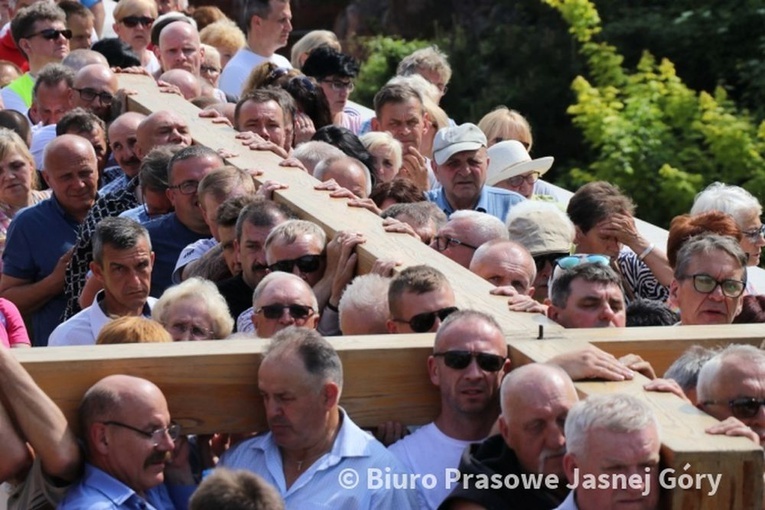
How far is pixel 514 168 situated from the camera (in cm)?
877

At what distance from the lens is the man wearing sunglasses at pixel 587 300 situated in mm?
5820

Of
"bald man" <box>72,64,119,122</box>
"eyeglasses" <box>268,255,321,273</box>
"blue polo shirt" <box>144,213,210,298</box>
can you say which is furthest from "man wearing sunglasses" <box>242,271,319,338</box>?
"bald man" <box>72,64,119,122</box>

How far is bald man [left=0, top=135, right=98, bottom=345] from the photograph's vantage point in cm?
768

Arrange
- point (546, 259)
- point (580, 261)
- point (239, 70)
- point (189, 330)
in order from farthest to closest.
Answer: point (239, 70)
point (546, 259)
point (580, 261)
point (189, 330)

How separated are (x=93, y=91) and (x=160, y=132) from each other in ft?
4.77

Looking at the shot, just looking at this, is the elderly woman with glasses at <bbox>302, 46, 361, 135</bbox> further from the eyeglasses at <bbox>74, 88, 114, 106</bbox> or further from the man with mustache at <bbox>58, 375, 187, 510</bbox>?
the man with mustache at <bbox>58, 375, 187, 510</bbox>

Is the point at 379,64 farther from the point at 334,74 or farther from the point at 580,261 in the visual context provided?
the point at 580,261

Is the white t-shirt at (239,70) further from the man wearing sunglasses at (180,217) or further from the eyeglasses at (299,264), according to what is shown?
the eyeglasses at (299,264)

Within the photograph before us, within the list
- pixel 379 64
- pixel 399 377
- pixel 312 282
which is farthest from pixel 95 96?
pixel 379 64

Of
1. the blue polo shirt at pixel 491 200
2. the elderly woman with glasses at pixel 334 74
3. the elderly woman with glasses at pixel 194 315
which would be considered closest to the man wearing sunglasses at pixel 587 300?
the elderly woman with glasses at pixel 194 315

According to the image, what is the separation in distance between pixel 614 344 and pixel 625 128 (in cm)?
1201

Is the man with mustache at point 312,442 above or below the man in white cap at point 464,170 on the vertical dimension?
below

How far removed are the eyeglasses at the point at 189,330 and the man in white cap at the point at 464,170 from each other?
2.63 metres

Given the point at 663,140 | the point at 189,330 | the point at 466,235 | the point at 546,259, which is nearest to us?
the point at 189,330
